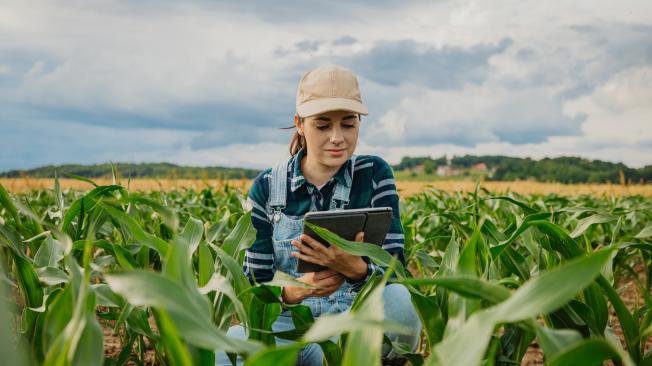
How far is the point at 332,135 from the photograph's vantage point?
6.06 ft

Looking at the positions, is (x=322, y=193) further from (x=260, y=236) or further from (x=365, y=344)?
(x=365, y=344)

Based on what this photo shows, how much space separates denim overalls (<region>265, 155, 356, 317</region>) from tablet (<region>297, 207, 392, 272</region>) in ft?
0.92

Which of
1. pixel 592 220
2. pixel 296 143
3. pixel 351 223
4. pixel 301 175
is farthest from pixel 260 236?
pixel 592 220

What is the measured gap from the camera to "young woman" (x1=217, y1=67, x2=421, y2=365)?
1.82 metres

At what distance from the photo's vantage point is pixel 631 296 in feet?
14.3

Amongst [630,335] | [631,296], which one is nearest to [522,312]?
[630,335]

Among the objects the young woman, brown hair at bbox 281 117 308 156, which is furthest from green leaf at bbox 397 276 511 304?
brown hair at bbox 281 117 308 156

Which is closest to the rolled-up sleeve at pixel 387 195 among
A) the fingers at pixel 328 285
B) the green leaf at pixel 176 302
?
the fingers at pixel 328 285

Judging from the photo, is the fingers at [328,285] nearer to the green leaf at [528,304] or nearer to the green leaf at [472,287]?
the green leaf at [472,287]

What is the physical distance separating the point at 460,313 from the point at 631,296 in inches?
159

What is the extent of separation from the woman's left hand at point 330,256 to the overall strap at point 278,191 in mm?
368

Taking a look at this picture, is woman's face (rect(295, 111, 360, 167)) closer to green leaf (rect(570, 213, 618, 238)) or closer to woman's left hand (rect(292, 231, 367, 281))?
woman's left hand (rect(292, 231, 367, 281))

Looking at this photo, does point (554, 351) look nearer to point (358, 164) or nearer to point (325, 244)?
point (325, 244)

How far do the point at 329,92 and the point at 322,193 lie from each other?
376 millimetres
